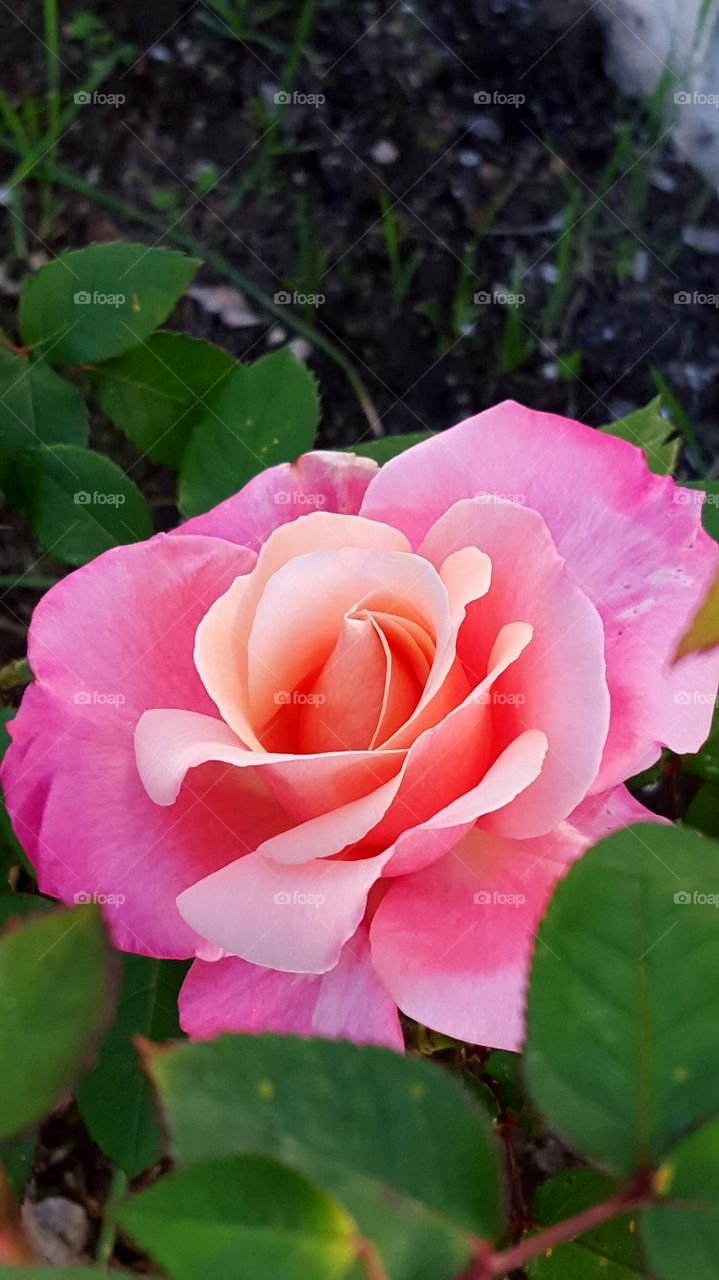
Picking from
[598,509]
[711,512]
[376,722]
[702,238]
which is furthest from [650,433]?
[702,238]

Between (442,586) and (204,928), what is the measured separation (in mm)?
171

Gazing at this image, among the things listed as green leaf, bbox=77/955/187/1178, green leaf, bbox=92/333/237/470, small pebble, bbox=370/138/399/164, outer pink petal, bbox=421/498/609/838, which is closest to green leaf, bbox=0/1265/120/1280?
outer pink petal, bbox=421/498/609/838

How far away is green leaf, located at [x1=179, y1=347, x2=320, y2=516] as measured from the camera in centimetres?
79

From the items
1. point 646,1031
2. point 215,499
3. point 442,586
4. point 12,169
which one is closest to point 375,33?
point 12,169

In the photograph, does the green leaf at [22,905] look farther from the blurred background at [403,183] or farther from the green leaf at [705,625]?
the blurred background at [403,183]

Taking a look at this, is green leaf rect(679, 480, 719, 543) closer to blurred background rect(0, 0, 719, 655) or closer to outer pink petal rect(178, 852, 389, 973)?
outer pink petal rect(178, 852, 389, 973)

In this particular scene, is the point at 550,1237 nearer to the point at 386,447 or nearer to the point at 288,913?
the point at 288,913

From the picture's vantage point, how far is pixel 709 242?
1.57 m

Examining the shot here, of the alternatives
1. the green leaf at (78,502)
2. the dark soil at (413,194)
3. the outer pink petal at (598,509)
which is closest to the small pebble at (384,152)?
the dark soil at (413,194)

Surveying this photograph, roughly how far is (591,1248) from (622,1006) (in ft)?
0.80

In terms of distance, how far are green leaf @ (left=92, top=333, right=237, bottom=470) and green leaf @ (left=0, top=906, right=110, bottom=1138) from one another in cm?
55

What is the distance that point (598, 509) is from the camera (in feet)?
1.78

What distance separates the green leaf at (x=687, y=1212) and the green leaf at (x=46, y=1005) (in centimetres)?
18

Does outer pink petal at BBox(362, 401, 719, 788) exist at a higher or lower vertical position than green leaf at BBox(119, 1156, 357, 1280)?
higher
